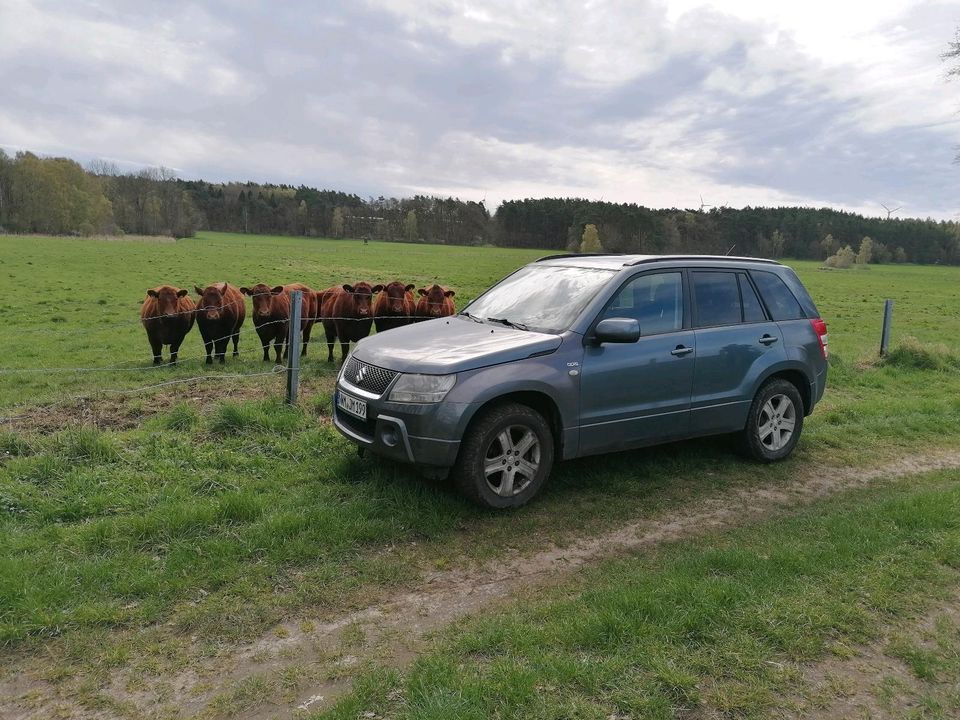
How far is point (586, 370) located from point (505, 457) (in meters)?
0.94

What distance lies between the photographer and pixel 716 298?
20.0 feet

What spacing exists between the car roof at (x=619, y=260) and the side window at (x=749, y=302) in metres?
0.22

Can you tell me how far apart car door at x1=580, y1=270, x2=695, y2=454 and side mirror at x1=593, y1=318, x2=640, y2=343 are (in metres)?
0.17

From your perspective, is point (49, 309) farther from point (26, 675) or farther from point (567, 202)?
point (567, 202)

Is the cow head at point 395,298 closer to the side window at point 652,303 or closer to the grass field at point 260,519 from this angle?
the grass field at point 260,519

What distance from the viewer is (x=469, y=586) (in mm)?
3918

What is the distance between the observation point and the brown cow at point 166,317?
36.6ft

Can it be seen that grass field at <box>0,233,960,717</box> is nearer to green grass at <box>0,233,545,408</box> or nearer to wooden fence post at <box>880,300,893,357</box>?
green grass at <box>0,233,545,408</box>

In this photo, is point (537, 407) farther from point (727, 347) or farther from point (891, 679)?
point (891, 679)

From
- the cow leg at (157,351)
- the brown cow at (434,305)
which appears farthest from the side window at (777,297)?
the cow leg at (157,351)

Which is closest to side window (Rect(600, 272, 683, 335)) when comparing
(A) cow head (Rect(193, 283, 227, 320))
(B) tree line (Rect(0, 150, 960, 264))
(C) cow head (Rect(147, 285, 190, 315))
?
(A) cow head (Rect(193, 283, 227, 320))

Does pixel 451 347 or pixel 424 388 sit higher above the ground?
pixel 451 347

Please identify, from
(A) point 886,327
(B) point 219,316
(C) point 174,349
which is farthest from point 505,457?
(A) point 886,327

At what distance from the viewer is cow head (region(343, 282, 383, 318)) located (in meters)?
11.9
